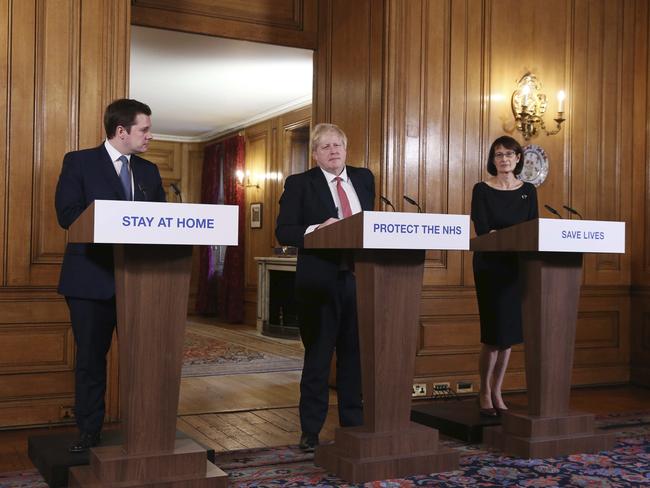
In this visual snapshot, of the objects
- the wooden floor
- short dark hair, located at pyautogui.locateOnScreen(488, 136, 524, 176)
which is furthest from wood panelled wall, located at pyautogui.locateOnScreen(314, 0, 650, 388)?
short dark hair, located at pyautogui.locateOnScreen(488, 136, 524, 176)

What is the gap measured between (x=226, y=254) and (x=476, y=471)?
8244 millimetres

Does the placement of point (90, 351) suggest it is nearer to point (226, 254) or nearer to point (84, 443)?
point (84, 443)

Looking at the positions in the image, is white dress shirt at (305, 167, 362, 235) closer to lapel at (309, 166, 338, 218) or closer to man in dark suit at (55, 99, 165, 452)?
lapel at (309, 166, 338, 218)

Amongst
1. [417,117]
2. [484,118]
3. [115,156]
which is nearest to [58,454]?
[115,156]

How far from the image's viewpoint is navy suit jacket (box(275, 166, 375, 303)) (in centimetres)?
347

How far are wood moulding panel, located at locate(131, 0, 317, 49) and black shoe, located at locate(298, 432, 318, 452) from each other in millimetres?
2771

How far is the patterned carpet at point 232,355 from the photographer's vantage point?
6.34 m

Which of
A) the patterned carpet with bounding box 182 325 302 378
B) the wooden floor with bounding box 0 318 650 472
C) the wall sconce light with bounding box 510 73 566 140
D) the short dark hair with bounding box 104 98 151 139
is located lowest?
the patterned carpet with bounding box 182 325 302 378

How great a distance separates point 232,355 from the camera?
23.9 feet

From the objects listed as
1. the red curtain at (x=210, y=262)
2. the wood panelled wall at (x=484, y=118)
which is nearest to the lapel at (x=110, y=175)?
the wood panelled wall at (x=484, y=118)

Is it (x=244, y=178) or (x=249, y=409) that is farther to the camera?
(x=244, y=178)

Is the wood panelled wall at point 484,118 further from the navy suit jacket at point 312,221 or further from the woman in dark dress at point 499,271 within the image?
the navy suit jacket at point 312,221

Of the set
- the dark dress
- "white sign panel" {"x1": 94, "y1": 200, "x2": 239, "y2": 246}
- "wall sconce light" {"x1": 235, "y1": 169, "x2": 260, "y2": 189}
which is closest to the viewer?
"white sign panel" {"x1": 94, "y1": 200, "x2": 239, "y2": 246}

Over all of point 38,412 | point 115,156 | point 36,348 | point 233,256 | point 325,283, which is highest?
point 115,156
